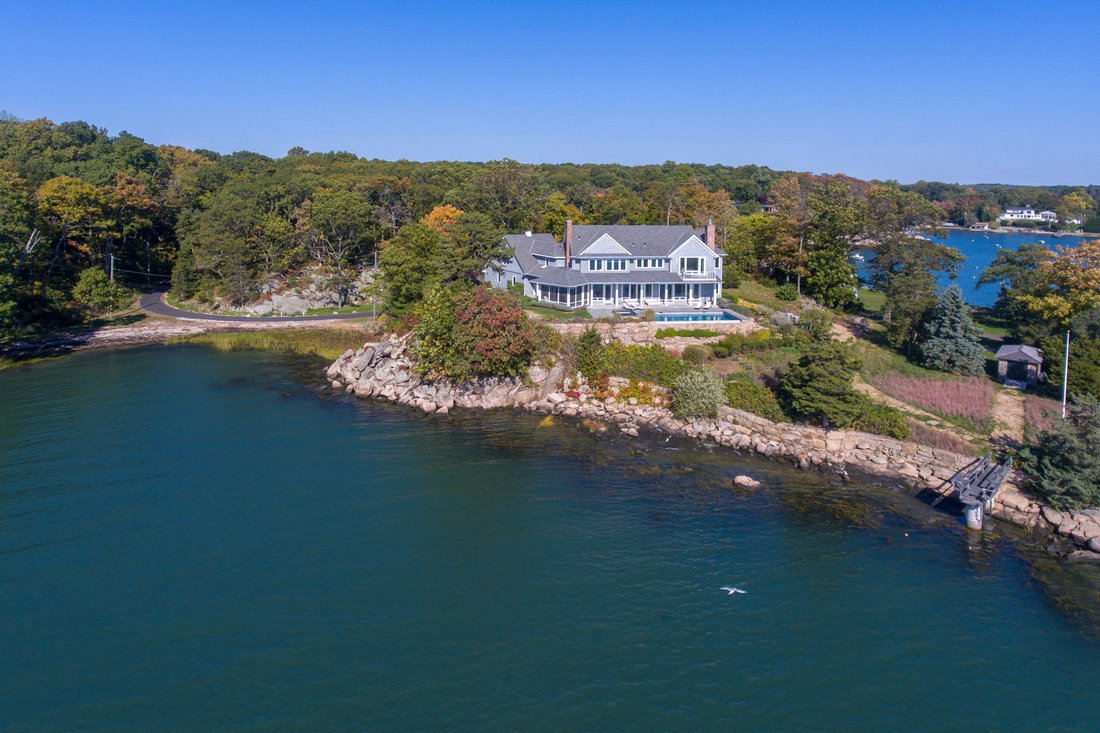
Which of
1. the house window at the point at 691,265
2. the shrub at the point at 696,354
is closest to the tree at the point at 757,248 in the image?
the house window at the point at 691,265

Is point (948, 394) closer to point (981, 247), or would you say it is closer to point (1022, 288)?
point (1022, 288)

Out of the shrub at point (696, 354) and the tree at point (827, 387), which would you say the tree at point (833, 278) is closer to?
the shrub at point (696, 354)

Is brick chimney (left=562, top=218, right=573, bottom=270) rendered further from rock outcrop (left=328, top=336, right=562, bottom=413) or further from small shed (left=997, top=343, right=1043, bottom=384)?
small shed (left=997, top=343, right=1043, bottom=384)

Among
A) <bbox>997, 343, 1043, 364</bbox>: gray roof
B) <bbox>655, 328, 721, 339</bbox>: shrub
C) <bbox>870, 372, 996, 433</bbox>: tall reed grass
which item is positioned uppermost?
<bbox>655, 328, 721, 339</bbox>: shrub

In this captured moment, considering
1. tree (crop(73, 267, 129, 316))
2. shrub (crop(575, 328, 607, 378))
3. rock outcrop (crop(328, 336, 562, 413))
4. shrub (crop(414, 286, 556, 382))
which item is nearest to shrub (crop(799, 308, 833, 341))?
shrub (crop(575, 328, 607, 378))

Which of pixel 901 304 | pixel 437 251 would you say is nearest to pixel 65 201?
pixel 437 251

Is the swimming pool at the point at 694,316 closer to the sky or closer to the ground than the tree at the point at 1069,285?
closer to the ground
